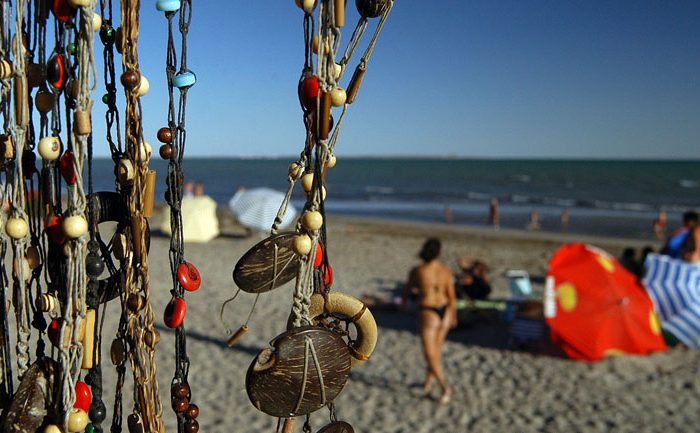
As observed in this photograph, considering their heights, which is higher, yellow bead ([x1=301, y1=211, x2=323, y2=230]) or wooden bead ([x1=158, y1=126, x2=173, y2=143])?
wooden bead ([x1=158, y1=126, x2=173, y2=143])

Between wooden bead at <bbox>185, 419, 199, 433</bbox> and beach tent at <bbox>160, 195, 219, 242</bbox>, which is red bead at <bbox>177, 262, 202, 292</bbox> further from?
beach tent at <bbox>160, 195, 219, 242</bbox>

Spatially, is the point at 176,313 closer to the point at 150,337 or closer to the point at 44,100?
the point at 150,337

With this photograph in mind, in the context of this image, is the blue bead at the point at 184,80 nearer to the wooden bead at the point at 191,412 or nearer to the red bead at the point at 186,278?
the red bead at the point at 186,278

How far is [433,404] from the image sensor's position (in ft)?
18.7

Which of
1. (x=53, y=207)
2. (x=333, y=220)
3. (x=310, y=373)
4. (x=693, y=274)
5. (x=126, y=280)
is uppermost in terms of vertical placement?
(x=53, y=207)

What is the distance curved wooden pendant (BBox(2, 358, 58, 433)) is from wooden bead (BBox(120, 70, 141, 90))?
0.55 metres

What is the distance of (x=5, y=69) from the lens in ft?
3.41

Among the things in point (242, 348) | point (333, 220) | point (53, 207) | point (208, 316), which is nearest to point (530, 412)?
point (242, 348)

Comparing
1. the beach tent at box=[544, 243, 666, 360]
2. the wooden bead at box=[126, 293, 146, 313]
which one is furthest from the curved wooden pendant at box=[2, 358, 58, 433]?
the beach tent at box=[544, 243, 666, 360]

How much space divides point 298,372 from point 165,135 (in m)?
0.56

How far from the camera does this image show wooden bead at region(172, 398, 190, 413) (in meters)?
1.19

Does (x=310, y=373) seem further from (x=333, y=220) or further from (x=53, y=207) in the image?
(x=333, y=220)

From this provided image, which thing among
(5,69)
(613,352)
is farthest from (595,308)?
(5,69)

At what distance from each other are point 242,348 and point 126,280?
20.3 feet
